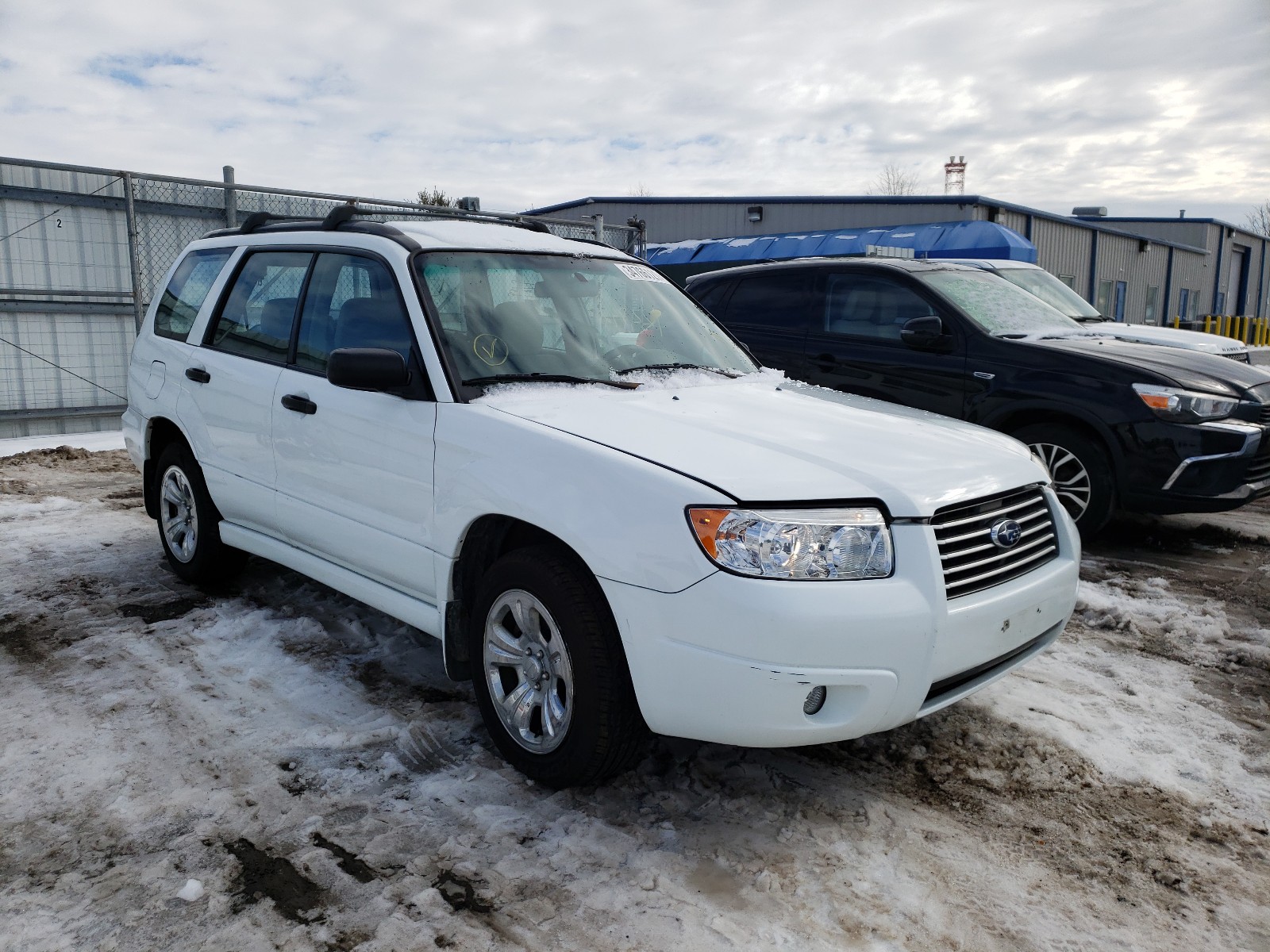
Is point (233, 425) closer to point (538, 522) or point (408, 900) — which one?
point (538, 522)

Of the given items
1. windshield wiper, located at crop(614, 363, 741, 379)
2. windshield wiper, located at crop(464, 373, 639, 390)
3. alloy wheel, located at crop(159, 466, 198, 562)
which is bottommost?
alloy wheel, located at crop(159, 466, 198, 562)

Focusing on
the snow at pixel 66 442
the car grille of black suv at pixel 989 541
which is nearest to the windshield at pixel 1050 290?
the car grille of black suv at pixel 989 541

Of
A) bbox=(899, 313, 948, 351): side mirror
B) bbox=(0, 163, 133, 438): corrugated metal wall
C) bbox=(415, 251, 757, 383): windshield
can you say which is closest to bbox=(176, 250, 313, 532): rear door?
bbox=(415, 251, 757, 383): windshield

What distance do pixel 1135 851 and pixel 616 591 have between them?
1.71m

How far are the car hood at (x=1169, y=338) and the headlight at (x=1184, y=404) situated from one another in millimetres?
1320

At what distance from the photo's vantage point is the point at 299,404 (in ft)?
13.0

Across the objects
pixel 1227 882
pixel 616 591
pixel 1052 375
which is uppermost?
pixel 1052 375

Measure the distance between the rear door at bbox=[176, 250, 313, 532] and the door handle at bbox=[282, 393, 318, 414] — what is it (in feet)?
0.61

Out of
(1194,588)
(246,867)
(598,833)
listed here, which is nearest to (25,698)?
(246,867)

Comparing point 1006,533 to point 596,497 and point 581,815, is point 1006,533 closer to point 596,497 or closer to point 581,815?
point 596,497

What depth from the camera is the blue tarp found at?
20.6 meters

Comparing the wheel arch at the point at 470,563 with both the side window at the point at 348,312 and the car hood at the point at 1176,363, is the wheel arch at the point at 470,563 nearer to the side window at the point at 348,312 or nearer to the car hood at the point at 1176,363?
the side window at the point at 348,312

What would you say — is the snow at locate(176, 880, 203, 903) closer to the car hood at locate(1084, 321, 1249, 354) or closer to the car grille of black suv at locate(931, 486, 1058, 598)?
the car grille of black suv at locate(931, 486, 1058, 598)

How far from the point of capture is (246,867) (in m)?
2.65
